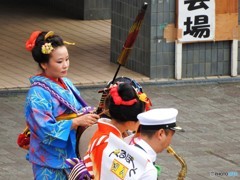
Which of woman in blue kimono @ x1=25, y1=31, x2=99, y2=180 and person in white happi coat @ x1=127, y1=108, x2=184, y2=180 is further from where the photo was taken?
woman in blue kimono @ x1=25, y1=31, x2=99, y2=180

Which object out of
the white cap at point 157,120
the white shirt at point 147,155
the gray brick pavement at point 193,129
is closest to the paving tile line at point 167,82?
the gray brick pavement at point 193,129

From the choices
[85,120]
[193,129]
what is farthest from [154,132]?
[193,129]

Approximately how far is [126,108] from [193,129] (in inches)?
210

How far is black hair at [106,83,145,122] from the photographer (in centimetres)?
598

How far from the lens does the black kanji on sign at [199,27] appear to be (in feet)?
42.8

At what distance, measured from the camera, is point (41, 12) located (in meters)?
17.4

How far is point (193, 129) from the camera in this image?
11.2 meters

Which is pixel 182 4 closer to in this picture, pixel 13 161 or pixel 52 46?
pixel 13 161

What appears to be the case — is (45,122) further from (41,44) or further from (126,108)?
(126,108)

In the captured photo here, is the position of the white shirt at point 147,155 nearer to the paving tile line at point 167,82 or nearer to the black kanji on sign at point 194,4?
the paving tile line at point 167,82

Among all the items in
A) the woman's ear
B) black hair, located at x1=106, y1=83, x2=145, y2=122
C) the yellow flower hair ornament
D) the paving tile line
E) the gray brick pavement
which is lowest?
the gray brick pavement

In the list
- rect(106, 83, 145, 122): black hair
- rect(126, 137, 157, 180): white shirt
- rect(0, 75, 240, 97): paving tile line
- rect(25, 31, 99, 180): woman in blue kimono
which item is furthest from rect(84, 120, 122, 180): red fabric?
rect(0, 75, 240, 97): paving tile line

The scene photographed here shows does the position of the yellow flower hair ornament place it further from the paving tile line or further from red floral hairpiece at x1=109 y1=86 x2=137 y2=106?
the paving tile line

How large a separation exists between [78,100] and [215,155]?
11.4 feet
